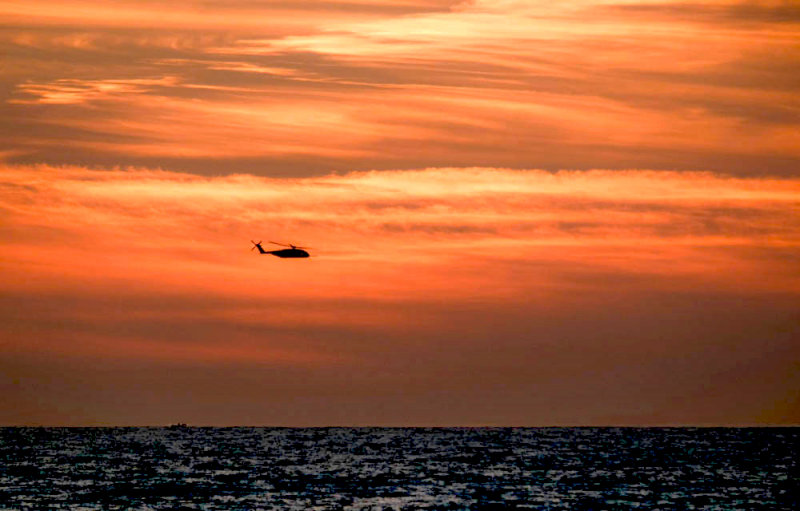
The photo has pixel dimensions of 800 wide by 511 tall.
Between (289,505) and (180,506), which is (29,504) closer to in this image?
(180,506)

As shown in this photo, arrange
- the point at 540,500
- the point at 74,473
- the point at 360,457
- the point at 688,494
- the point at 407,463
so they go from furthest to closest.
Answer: the point at 360,457
the point at 407,463
the point at 74,473
the point at 688,494
the point at 540,500

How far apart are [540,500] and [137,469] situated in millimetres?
60027

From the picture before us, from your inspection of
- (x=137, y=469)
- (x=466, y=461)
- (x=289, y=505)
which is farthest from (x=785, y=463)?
(x=289, y=505)

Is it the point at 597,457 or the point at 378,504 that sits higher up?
Result: the point at 378,504

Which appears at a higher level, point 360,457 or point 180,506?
point 180,506

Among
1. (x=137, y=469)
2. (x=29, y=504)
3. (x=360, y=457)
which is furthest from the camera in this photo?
(x=360, y=457)

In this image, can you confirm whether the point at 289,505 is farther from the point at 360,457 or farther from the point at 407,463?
the point at 360,457

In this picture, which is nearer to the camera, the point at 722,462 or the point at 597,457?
the point at 722,462

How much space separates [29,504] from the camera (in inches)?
3772

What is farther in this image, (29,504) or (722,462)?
(722,462)

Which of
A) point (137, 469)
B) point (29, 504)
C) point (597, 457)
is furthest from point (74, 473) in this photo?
point (597, 457)

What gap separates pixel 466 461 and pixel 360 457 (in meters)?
18.5

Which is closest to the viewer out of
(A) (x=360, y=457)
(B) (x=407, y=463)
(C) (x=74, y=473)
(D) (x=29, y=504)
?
(D) (x=29, y=504)

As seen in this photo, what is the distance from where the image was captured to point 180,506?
316ft
